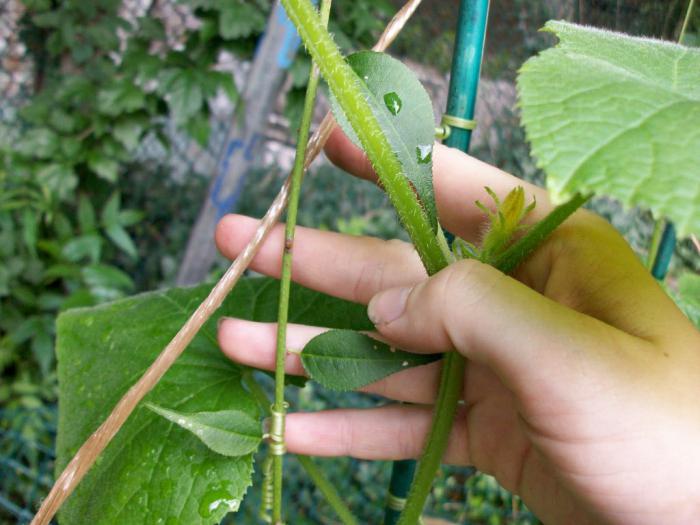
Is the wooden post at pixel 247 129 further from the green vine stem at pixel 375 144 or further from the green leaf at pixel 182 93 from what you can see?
the green vine stem at pixel 375 144

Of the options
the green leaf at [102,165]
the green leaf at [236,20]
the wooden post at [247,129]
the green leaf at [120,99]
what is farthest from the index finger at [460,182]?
the green leaf at [102,165]

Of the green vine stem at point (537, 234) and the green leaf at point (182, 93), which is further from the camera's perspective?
the green leaf at point (182, 93)

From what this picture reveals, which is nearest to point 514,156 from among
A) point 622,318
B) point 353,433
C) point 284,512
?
point 284,512

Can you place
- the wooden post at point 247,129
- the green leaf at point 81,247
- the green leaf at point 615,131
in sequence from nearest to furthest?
the green leaf at point 615,131, the wooden post at point 247,129, the green leaf at point 81,247

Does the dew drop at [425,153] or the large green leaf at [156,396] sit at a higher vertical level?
the dew drop at [425,153]

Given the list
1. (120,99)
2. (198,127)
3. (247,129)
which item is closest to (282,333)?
(247,129)

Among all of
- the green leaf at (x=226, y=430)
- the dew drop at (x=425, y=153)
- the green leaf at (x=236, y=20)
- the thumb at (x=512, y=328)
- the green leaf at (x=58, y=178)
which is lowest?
the green leaf at (x=58, y=178)

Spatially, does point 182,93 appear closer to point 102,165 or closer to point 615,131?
point 102,165

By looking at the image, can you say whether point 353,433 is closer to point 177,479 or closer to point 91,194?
point 177,479
